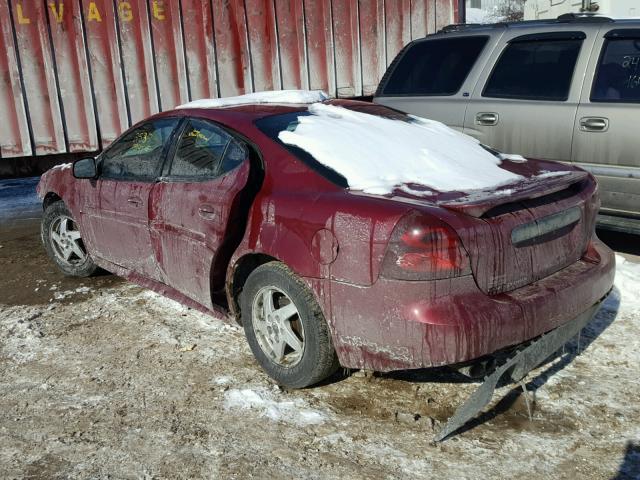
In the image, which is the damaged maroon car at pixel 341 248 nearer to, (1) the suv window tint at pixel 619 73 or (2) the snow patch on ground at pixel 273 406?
(2) the snow patch on ground at pixel 273 406

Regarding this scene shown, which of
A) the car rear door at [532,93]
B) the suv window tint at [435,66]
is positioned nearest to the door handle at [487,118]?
the car rear door at [532,93]

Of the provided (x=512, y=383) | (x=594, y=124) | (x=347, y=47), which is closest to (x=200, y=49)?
(x=347, y=47)

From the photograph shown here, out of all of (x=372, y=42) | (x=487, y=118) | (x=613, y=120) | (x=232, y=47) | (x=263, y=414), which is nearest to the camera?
(x=263, y=414)

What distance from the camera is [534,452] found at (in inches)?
108

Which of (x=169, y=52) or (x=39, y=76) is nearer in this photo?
(x=39, y=76)

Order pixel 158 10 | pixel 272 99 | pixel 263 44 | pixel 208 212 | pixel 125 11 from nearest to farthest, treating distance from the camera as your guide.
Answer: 1. pixel 208 212
2. pixel 272 99
3. pixel 125 11
4. pixel 158 10
5. pixel 263 44

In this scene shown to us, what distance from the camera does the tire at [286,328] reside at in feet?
9.82

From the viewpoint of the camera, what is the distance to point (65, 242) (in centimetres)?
510

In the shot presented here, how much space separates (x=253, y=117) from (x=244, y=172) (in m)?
0.42

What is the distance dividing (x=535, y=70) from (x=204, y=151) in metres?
3.04

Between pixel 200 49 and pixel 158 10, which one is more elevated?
pixel 158 10

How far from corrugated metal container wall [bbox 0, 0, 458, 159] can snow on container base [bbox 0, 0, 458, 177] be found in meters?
0.01

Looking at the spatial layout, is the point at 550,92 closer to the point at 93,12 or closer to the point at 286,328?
the point at 286,328

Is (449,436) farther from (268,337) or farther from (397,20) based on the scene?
(397,20)
